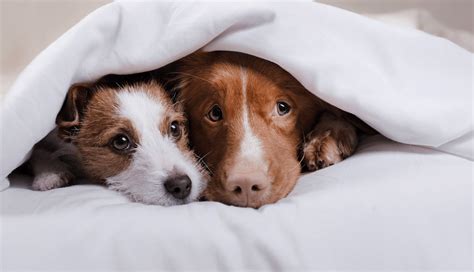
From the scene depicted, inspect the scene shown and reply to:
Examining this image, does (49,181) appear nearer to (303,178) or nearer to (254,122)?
(254,122)

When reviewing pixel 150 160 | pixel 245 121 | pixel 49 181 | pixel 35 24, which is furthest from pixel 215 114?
pixel 35 24

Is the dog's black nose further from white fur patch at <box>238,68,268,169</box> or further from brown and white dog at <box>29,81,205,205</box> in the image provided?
white fur patch at <box>238,68,268,169</box>

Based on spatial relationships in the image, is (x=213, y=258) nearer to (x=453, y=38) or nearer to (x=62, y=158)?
(x=62, y=158)

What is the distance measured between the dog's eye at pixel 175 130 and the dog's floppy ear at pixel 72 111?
25 cm

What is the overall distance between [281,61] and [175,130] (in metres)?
0.37

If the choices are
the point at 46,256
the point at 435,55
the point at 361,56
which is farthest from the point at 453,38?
the point at 46,256

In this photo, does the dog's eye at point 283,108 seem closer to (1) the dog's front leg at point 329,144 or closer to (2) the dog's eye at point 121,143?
(1) the dog's front leg at point 329,144

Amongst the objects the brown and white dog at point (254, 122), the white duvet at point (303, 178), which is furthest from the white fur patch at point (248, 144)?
the white duvet at point (303, 178)

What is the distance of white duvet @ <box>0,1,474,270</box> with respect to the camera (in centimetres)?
111

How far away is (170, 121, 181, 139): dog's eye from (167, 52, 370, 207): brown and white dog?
5 cm

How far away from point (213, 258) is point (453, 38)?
1.97 metres

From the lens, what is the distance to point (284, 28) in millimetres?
1485

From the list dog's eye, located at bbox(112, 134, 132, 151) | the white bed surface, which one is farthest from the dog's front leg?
dog's eye, located at bbox(112, 134, 132, 151)

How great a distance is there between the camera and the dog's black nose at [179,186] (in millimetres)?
1427
